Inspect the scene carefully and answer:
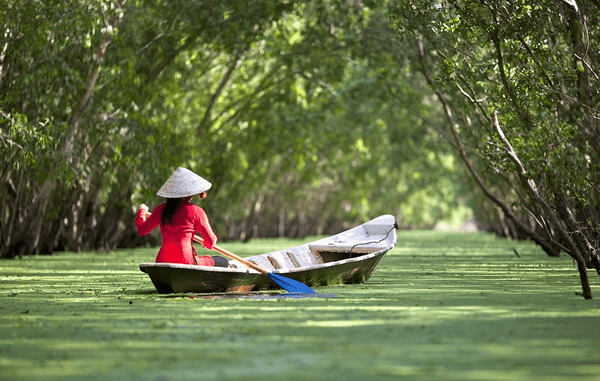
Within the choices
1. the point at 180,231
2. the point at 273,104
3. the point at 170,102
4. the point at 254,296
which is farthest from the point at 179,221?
the point at 273,104

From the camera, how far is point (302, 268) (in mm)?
10711

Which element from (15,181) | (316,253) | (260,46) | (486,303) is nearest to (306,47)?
(260,46)

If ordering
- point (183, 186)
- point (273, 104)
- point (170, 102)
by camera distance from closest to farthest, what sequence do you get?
1. point (183, 186)
2. point (170, 102)
3. point (273, 104)

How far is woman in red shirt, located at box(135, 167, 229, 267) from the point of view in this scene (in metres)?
10.5

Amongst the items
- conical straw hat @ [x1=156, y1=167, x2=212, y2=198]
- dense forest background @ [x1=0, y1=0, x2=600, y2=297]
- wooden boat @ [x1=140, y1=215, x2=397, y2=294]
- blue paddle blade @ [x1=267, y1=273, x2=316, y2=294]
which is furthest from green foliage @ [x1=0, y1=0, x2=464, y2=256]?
blue paddle blade @ [x1=267, y1=273, x2=316, y2=294]

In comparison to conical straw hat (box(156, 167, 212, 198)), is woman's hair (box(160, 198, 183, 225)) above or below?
below

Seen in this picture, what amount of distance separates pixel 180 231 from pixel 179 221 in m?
0.11

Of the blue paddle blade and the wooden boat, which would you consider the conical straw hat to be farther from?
the blue paddle blade

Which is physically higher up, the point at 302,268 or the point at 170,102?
the point at 170,102

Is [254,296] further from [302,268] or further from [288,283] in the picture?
[302,268]

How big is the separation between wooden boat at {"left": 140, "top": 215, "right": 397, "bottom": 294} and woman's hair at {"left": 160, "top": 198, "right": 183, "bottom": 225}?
2.24 feet

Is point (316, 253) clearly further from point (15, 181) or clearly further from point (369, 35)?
point (369, 35)

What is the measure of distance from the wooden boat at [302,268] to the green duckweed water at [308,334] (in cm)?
25

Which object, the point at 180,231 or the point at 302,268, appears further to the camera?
the point at 302,268
